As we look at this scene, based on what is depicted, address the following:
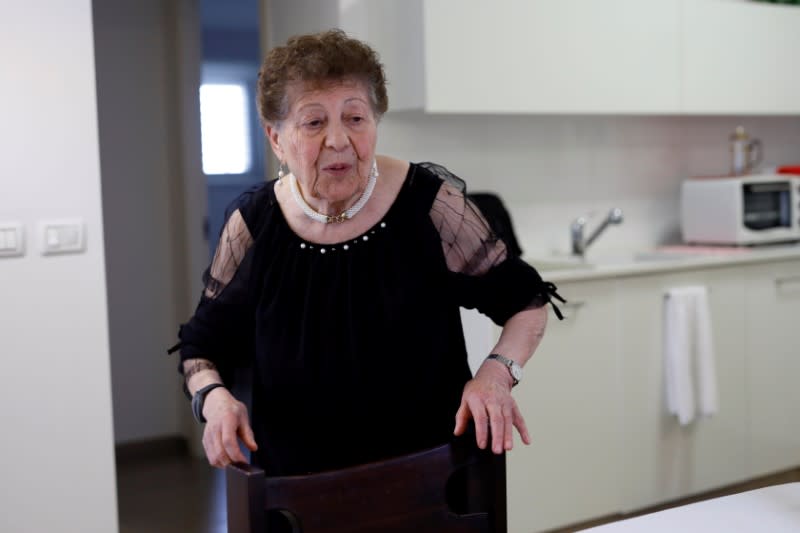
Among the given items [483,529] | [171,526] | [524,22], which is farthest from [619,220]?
[483,529]

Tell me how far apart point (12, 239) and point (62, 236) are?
0.43ft

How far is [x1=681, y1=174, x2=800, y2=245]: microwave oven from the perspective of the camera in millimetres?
3857

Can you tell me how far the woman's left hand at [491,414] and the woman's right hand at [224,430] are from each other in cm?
30

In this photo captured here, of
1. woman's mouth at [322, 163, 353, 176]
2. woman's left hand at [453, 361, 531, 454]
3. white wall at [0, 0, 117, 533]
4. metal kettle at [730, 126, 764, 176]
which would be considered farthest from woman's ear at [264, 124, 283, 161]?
metal kettle at [730, 126, 764, 176]

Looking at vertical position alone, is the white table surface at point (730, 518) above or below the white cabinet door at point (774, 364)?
above

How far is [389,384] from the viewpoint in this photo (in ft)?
Answer: 5.05

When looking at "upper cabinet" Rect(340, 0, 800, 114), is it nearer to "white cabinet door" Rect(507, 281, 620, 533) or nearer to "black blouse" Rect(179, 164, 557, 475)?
"white cabinet door" Rect(507, 281, 620, 533)

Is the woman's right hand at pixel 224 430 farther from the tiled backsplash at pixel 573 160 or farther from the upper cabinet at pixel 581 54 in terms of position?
the tiled backsplash at pixel 573 160

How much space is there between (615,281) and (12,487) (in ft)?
6.62

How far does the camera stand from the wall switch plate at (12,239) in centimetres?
258

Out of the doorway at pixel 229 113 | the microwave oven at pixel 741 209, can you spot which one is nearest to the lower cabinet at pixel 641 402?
the microwave oven at pixel 741 209

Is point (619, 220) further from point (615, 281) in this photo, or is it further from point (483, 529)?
point (483, 529)

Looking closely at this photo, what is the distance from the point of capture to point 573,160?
3996 millimetres

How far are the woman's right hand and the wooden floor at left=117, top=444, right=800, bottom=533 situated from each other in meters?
2.16
